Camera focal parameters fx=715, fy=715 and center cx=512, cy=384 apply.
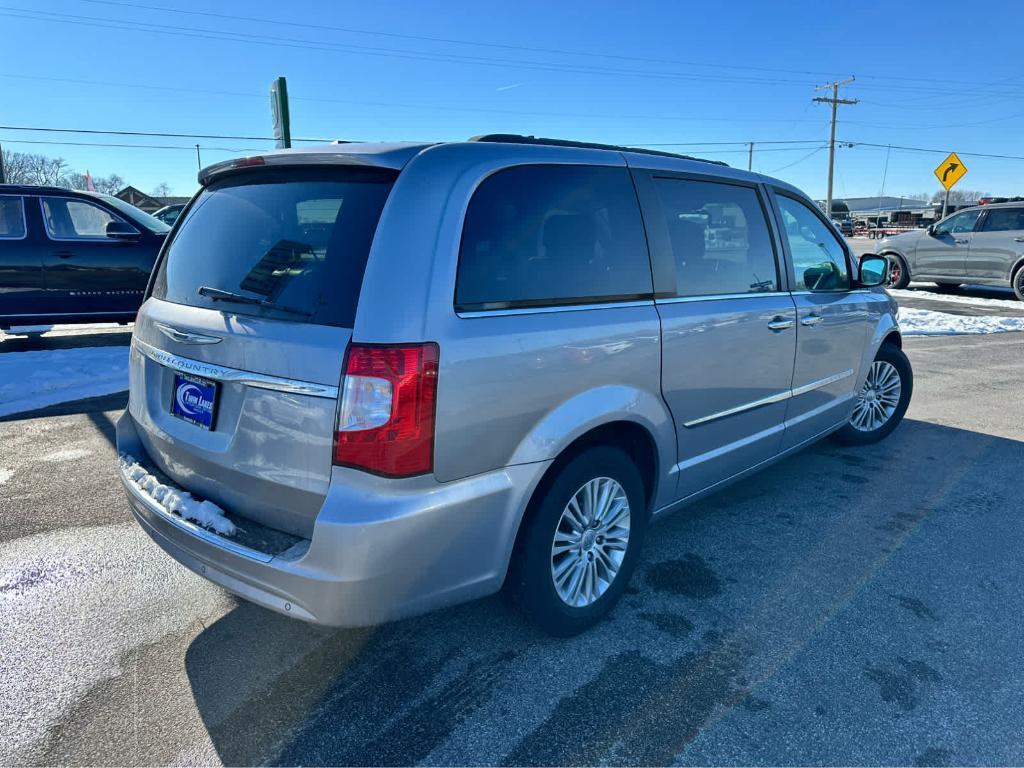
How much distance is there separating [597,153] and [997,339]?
9873 mm

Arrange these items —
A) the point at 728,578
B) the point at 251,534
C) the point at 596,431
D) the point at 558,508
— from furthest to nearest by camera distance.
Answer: the point at 728,578 < the point at 596,431 < the point at 558,508 < the point at 251,534

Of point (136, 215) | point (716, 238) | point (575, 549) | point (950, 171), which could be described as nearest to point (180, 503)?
point (575, 549)

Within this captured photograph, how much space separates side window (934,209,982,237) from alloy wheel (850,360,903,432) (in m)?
11.8

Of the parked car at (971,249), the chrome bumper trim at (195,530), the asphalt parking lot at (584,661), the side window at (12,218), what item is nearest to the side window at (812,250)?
the asphalt parking lot at (584,661)

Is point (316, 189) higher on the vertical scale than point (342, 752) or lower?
higher

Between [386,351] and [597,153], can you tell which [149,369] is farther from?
[597,153]

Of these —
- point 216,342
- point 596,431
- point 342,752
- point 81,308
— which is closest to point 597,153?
point 596,431

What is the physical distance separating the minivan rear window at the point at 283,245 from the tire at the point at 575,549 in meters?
1.00

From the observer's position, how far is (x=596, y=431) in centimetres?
278

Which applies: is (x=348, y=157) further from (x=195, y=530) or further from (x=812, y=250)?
(x=812, y=250)

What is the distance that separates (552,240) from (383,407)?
3.19ft

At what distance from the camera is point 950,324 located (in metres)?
11.2

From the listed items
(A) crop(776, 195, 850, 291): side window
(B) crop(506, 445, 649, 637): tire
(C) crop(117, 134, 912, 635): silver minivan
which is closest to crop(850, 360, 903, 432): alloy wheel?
(A) crop(776, 195, 850, 291): side window

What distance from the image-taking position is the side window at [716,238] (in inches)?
125
